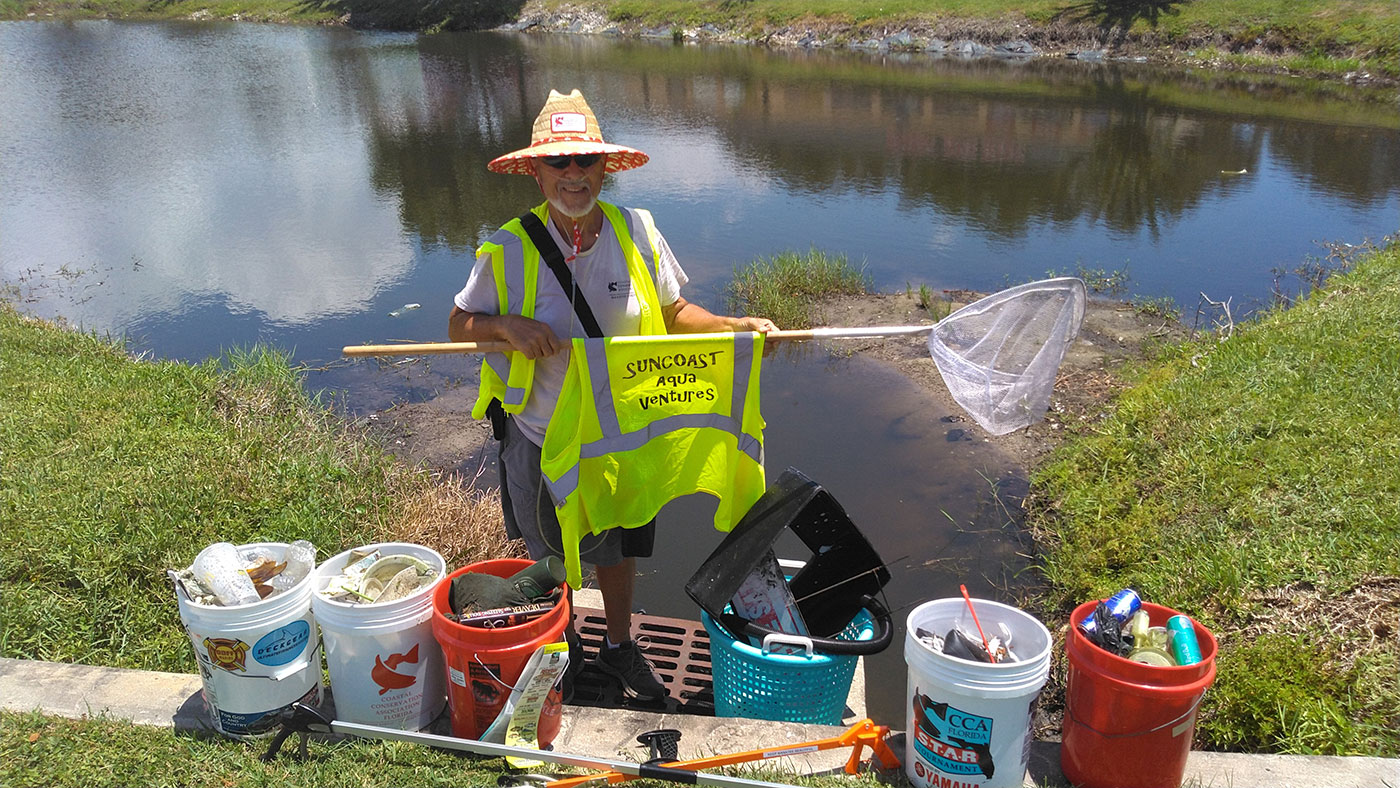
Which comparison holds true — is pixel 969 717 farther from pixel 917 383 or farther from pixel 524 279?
pixel 917 383

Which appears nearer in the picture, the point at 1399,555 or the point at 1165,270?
the point at 1399,555

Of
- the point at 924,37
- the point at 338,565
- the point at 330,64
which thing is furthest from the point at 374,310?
the point at 924,37

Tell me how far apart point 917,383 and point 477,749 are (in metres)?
5.73

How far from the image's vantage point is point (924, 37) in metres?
30.2

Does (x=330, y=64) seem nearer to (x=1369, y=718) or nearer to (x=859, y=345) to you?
(x=859, y=345)

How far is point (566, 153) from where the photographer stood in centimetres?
321

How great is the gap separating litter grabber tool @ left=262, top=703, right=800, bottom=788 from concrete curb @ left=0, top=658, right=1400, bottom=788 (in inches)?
6.7

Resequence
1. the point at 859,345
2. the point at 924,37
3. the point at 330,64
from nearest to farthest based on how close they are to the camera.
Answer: the point at 859,345
the point at 330,64
the point at 924,37

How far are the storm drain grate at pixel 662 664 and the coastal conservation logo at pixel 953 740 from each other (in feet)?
4.11

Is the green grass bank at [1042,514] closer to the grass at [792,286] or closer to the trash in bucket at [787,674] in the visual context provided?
the trash in bucket at [787,674]

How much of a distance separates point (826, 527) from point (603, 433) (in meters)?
0.96

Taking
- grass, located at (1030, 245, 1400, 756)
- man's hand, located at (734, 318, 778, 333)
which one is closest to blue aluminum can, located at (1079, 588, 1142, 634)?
grass, located at (1030, 245, 1400, 756)

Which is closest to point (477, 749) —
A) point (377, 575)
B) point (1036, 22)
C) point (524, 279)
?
point (377, 575)

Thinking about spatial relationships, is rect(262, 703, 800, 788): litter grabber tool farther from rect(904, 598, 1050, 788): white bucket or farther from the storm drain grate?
the storm drain grate
